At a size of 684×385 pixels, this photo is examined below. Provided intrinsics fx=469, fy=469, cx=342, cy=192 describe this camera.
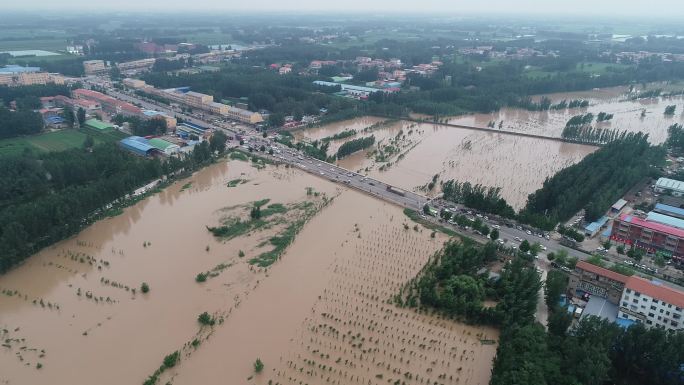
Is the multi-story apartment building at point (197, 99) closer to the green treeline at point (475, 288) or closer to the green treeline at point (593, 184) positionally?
the green treeline at point (593, 184)

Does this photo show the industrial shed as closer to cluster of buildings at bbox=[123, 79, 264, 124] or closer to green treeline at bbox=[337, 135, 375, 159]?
cluster of buildings at bbox=[123, 79, 264, 124]

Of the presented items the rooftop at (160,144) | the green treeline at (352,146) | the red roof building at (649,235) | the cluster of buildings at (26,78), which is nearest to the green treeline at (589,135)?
the green treeline at (352,146)

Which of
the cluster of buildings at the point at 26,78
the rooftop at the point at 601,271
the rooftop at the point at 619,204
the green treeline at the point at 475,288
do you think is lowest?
the green treeline at the point at 475,288

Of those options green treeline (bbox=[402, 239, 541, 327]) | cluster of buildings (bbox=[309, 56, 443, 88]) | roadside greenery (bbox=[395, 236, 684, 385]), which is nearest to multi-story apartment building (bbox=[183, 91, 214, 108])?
cluster of buildings (bbox=[309, 56, 443, 88])

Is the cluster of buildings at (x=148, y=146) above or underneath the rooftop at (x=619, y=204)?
underneath

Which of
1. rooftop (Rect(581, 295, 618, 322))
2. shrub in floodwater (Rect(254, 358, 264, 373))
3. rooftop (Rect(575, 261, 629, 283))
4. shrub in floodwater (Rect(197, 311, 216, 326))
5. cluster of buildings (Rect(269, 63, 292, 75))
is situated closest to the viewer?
shrub in floodwater (Rect(254, 358, 264, 373))

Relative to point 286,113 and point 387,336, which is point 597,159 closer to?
point 387,336
